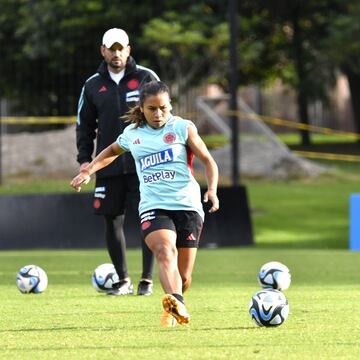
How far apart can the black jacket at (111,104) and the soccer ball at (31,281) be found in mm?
1068

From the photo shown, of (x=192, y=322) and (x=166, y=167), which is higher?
(x=166, y=167)

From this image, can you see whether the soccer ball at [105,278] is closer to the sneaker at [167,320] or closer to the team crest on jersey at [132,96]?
the team crest on jersey at [132,96]

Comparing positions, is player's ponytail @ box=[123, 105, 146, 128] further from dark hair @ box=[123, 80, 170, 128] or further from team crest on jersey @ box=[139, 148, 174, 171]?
team crest on jersey @ box=[139, 148, 174, 171]

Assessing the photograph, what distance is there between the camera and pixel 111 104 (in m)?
11.5

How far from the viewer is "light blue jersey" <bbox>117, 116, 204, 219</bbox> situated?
9.26 meters

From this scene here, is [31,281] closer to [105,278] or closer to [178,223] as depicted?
[105,278]

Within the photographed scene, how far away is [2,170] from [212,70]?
5.68 metres

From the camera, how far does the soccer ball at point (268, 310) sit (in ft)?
28.4

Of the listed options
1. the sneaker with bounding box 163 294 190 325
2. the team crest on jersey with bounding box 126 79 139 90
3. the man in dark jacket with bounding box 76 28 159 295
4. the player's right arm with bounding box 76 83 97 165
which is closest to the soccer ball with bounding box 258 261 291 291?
the man in dark jacket with bounding box 76 28 159 295

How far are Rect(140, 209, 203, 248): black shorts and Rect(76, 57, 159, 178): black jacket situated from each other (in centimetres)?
226

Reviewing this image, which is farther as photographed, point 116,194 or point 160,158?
point 116,194

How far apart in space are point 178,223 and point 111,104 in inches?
98.6

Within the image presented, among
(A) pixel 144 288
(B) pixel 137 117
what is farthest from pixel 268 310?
(A) pixel 144 288

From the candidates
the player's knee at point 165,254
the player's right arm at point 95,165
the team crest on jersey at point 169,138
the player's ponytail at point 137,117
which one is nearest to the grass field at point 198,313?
the player's knee at point 165,254
